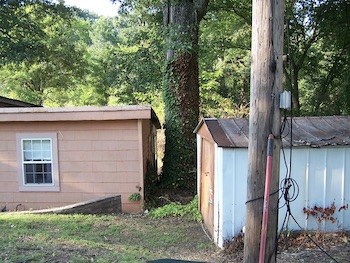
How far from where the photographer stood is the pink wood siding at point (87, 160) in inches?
339

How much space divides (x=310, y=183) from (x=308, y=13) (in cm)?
1122

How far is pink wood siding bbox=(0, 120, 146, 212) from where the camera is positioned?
8.60m

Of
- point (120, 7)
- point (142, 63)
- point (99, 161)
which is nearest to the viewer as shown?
point (99, 161)

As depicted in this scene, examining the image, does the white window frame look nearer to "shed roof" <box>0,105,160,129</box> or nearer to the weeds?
"shed roof" <box>0,105,160,129</box>

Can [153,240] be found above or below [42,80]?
below

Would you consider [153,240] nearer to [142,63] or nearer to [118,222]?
[118,222]

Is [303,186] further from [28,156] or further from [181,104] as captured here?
[28,156]

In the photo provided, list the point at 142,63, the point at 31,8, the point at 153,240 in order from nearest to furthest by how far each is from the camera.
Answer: the point at 153,240 < the point at 142,63 < the point at 31,8

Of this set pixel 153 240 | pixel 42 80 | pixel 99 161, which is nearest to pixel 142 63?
pixel 99 161

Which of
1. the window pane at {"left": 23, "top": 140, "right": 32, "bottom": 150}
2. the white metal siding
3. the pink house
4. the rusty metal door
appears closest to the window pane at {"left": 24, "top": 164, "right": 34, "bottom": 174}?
the pink house

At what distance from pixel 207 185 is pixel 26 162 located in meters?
5.02

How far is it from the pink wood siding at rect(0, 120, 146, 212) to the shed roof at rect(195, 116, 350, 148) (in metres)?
3.16

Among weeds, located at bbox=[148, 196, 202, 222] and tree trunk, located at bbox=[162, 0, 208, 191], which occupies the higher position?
tree trunk, located at bbox=[162, 0, 208, 191]

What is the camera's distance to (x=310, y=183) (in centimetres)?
544
